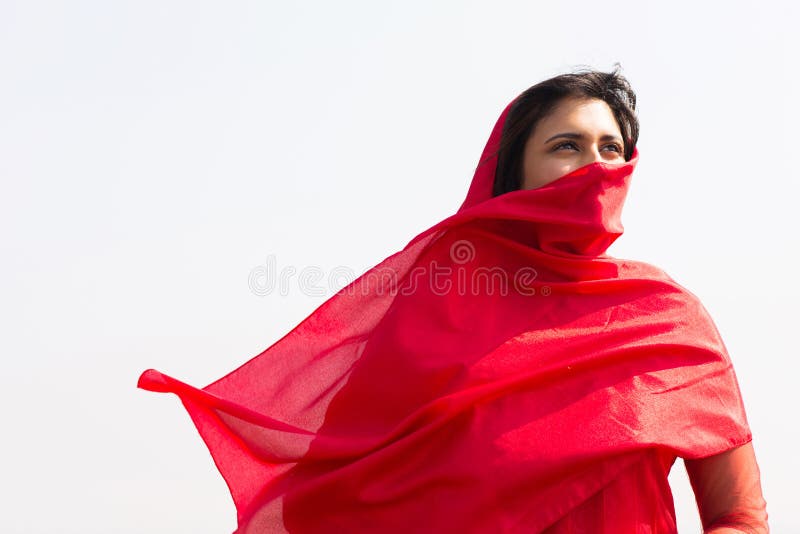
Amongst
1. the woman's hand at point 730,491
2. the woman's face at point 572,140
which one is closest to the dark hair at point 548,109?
the woman's face at point 572,140

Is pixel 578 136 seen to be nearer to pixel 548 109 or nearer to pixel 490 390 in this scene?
pixel 548 109

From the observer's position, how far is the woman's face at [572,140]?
355cm

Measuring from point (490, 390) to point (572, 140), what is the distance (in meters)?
0.83

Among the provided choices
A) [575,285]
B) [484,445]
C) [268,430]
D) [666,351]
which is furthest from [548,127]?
[268,430]

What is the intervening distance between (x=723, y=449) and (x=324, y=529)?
1.10m

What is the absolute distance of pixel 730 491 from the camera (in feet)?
10.5

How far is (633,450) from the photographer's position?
316 cm

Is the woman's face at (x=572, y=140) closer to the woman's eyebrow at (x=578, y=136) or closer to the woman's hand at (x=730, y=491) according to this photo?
the woman's eyebrow at (x=578, y=136)

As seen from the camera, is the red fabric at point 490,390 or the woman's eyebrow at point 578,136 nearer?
the red fabric at point 490,390

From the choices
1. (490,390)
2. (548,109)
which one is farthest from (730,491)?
(548,109)

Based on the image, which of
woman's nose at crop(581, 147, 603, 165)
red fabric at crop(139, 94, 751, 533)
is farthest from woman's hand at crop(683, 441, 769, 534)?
woman's nose at crop(581, 147, 603, 165)

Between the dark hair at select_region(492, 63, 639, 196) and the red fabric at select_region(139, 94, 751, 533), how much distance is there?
2.8 inches

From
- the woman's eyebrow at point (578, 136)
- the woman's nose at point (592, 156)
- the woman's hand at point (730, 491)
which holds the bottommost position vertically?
the woman's hand at point (730, 491)

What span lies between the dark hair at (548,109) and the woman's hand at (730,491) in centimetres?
99
